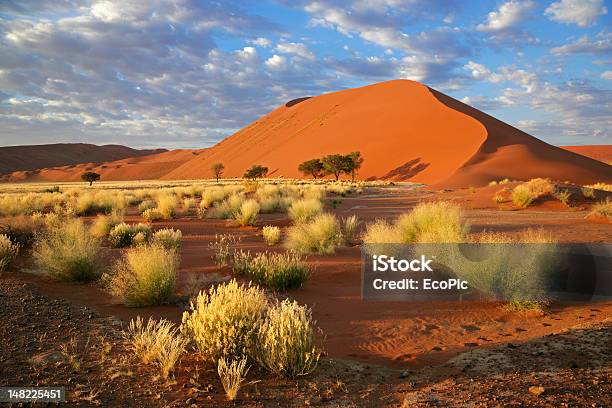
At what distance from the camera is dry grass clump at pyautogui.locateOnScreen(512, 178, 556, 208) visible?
2233 cm

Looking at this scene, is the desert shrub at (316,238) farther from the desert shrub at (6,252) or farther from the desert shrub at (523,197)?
the desert shrub at (523,197)

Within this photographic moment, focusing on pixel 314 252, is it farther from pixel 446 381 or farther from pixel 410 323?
pixel 446 381

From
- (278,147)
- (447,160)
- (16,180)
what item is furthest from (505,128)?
(16,180)

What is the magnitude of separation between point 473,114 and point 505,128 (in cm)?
548

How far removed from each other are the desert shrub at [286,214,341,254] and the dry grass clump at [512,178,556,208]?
13.8 metres

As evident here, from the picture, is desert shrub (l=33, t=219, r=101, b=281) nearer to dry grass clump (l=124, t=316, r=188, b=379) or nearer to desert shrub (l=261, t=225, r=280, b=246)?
desert shrub (l=261, t=225, r=280, b=246)

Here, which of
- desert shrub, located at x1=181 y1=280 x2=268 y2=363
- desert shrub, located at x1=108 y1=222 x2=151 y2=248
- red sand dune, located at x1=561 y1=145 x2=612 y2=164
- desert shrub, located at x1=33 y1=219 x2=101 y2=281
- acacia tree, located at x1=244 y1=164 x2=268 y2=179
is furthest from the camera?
red sand dune, located at x1=561 y1=145 x2=612 y2=164

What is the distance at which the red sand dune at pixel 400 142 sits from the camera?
53.9 meters

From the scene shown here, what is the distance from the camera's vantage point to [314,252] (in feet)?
37.1

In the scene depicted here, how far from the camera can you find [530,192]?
75.7 feet

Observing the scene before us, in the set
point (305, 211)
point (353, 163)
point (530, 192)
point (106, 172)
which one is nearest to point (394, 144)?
point (353, 163)

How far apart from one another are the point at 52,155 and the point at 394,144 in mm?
134250

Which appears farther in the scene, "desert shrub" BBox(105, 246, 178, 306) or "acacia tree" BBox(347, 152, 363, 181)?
"acacia tree" BBox(347, 152, 363, 181)

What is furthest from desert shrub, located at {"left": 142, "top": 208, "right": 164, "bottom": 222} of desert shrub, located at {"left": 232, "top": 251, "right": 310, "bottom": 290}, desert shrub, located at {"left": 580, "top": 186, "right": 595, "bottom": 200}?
desert shrub, located at {"left": 580, "top": 186, "right": 595, "bottom": 200}
